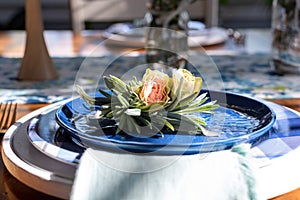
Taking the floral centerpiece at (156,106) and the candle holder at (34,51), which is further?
the candle holder at (34,51)

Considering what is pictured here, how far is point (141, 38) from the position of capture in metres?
1.53

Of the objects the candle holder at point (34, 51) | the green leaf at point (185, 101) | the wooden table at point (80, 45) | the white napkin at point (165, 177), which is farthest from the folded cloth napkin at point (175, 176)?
the candle holder at point (34, 51)

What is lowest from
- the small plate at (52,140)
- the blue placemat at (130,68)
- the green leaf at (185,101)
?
the blue placemat at (130,68)

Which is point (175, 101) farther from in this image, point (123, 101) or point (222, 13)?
point (222, 13)

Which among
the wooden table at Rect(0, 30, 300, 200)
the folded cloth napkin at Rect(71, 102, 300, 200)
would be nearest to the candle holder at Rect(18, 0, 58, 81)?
the wooden table at Rect(0, 30, 300, 200)

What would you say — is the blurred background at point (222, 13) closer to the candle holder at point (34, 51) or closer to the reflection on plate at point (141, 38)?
the reflection on plate at point (141, 38)

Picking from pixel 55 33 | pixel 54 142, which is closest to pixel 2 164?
pixel 54 142

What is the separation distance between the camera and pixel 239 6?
4.86 m

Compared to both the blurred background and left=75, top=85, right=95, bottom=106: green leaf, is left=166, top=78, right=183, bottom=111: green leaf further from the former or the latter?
the blurred background

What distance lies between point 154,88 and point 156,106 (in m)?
0.03

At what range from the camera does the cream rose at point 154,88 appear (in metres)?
0.65

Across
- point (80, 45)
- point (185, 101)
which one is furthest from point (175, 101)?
point (80, 45)

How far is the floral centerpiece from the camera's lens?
64 cm

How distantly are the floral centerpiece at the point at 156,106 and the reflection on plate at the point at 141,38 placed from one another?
2.67ft
